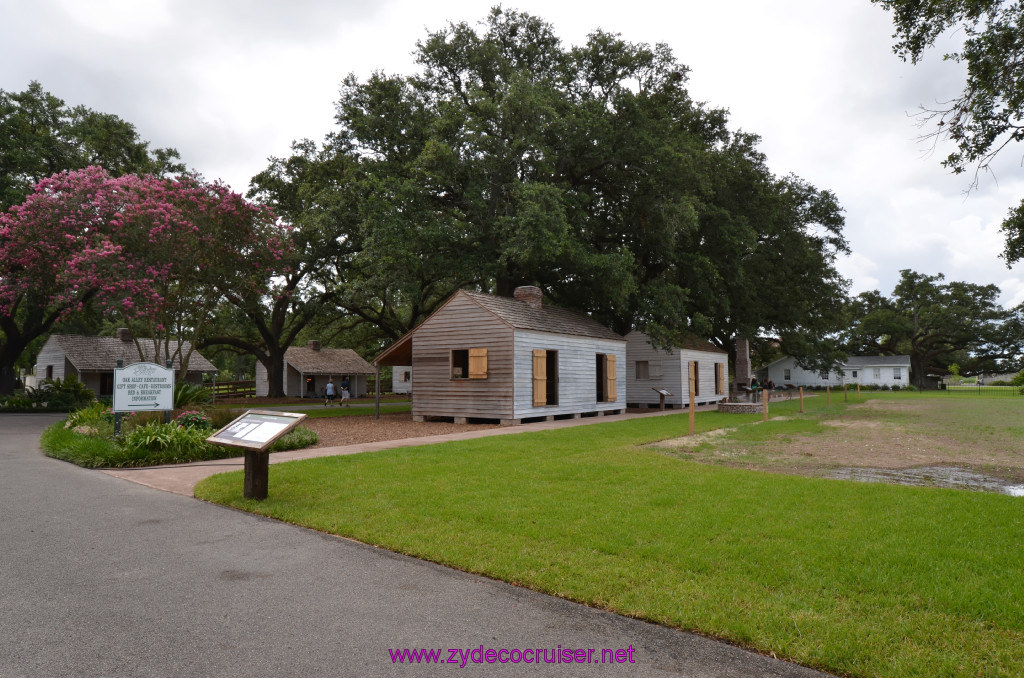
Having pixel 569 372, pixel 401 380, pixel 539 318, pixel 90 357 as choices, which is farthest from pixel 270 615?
pixel 401 380

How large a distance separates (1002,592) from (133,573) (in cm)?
634

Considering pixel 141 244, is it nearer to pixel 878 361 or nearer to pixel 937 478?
pixel 937 478

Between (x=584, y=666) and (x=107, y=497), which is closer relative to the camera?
(x=584, y=666)

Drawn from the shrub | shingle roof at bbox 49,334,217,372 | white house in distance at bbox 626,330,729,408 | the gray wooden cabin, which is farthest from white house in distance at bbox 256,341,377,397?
the shrub

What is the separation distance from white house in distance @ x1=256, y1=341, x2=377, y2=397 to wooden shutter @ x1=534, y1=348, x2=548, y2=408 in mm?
A: 29440

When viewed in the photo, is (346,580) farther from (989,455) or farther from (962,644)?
(989,455)

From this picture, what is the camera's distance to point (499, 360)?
1836cm

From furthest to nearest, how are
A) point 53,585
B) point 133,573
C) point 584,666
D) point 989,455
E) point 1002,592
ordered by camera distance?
point 989,455, point 133,573, point 53,585, point 1002,592, point 584,666

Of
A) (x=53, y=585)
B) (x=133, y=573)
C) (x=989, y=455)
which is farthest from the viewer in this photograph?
(x=989, y=455)

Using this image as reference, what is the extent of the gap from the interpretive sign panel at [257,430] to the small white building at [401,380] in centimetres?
5291

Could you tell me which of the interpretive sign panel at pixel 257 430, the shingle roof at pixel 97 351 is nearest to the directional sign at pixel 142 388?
the interpretive sign panel at pixel 257 430

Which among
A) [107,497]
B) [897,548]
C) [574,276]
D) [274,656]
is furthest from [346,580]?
[574,276]

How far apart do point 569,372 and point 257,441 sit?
582 inches

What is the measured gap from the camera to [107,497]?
7.39m
